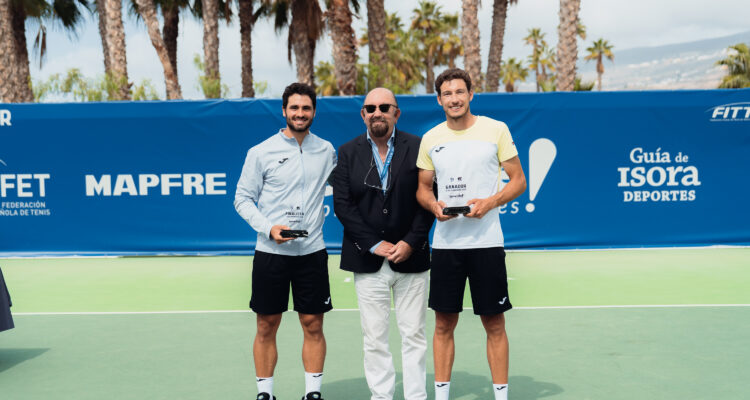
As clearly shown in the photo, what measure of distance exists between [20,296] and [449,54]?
46.5 meters

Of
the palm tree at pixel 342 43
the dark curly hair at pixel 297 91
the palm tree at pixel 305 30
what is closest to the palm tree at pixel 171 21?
the palm tree at pixel 305 30

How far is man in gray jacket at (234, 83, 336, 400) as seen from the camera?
417 centimetres

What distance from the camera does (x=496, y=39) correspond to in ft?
76.7

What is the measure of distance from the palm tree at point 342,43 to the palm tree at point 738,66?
A: 26.7m

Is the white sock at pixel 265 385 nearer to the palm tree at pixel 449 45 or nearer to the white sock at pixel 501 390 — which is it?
the white sock at pixel 501 390

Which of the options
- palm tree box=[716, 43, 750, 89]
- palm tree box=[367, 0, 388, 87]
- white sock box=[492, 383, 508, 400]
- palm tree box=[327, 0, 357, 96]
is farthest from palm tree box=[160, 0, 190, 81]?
palm tree box=[716, 43, 750, 89]

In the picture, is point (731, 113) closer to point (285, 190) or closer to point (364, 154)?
point (364, 154)

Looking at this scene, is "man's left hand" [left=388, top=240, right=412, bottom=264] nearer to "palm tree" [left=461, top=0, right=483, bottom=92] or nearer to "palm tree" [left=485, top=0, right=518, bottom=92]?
"palm tree" [left=461, top=0, right=483, bottom=92]

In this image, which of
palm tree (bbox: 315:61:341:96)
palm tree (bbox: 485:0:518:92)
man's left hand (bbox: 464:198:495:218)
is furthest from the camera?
palm tree (bbox: 315:61:341:96)

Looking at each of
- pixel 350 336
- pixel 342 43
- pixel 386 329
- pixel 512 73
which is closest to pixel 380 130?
Result: pixel 386 329

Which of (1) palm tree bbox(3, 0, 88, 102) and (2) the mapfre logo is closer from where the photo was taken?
(2) the mapfre logo

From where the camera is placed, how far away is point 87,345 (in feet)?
18.8

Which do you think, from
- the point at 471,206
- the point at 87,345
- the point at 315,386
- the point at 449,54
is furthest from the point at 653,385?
the point at 449,54

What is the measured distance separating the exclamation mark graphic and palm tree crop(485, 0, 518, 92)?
13.3m
